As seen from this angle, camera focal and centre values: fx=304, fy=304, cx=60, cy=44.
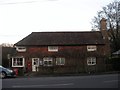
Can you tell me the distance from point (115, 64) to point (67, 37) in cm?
→ 998

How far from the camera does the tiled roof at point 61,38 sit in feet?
166

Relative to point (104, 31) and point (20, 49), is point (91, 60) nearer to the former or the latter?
point (104, 31)

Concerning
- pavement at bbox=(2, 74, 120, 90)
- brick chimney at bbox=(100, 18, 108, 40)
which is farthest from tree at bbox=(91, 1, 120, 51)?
pavement at bbox=(2, 74, 120, 90)

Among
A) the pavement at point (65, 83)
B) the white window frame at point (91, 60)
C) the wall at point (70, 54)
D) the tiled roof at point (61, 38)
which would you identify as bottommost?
the pavement at point (65, 83)

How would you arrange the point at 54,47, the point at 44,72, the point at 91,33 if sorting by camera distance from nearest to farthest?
1. the point at 44,72
2. the point at 54,47
3. the point at 91,33

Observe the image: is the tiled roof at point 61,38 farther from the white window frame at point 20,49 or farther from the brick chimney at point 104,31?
the brick chimney at point 104,31

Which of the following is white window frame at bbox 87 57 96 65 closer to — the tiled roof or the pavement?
the tiled roof

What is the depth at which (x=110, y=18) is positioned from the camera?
5762 cm

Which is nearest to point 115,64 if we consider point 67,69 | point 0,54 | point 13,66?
point 67,69

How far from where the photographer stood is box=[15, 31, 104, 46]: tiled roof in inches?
1989

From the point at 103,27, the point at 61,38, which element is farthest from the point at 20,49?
the point at 103,27

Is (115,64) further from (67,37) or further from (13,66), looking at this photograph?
(13,66)

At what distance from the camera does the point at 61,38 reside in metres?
51.8

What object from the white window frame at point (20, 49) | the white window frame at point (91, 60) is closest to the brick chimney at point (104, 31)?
the white window frame at point (91, 60)
